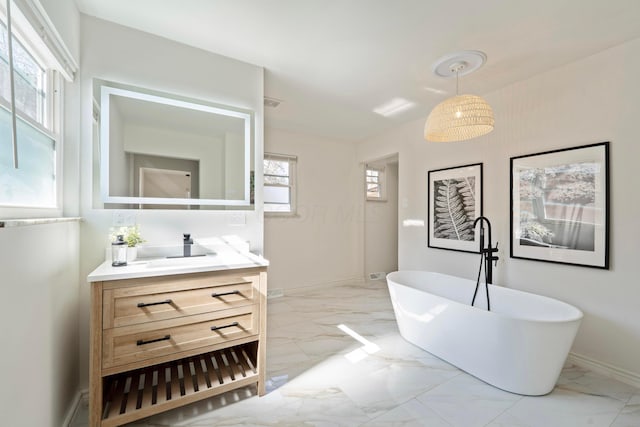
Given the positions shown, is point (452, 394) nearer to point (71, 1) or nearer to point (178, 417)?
point (178, 417)

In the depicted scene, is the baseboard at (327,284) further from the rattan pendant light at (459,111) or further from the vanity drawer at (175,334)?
the rattan pendant light at (459,111)

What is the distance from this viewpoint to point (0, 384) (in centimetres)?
95

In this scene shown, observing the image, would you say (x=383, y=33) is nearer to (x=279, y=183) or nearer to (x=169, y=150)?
(x=169, y=150)

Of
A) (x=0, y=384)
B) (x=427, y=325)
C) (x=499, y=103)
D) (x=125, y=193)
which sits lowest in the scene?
(x=427, y=325)

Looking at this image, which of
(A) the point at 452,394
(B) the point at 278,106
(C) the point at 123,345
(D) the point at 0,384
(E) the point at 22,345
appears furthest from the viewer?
(B) the point at 278,106

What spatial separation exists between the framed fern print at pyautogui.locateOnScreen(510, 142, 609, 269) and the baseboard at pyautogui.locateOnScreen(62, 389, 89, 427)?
3562mm

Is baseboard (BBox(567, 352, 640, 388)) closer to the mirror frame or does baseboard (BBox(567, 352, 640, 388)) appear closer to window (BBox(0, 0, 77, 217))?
the mirror frame

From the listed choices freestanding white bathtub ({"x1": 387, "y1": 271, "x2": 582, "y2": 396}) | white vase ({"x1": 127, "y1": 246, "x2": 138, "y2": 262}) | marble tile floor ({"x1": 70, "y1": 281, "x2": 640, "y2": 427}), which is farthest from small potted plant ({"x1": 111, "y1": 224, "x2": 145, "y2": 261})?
freestanding white bathtub ({"x1": 387, "y1": 271, "x2": 582, "y2": 396})

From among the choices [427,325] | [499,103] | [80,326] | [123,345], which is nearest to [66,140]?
[80,326]

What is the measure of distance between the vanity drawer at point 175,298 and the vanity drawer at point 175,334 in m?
0.04

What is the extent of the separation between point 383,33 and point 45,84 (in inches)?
83.4

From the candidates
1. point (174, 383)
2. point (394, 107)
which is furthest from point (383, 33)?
point (174, 383)

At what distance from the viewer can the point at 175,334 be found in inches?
62.2

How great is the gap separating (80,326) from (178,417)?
855mm
